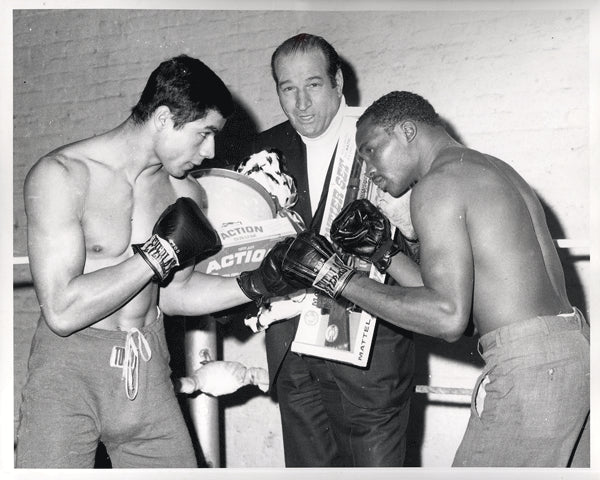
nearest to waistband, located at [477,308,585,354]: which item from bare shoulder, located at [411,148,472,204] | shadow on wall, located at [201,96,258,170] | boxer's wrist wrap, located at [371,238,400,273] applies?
bare shoulder, located at [411,148,472,204]

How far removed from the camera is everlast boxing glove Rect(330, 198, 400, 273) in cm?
230

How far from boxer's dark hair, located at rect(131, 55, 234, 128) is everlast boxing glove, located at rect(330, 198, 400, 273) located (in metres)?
0.60

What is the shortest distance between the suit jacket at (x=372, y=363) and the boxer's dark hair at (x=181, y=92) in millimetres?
524

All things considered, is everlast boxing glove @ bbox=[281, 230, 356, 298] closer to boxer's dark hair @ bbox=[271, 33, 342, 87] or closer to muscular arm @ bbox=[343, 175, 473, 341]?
muscular arm @ bbox=[343, 175, 473, 341]

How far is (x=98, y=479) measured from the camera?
6.67 ft

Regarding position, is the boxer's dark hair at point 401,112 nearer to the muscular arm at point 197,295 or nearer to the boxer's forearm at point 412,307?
the boxer's forearm at point 412,307

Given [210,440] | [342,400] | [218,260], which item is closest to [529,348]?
[342,400]

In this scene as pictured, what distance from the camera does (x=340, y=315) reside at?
2.39m

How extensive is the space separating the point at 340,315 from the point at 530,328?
773 mm

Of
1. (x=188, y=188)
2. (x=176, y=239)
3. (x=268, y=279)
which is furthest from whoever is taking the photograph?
(x=188, y=188)

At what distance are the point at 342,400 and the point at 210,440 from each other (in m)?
0.70

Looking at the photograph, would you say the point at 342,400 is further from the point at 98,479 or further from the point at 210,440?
the point at 98,479

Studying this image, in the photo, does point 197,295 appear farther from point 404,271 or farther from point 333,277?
point 404,271

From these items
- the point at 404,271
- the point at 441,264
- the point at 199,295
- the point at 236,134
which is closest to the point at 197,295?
the point at 199,295
